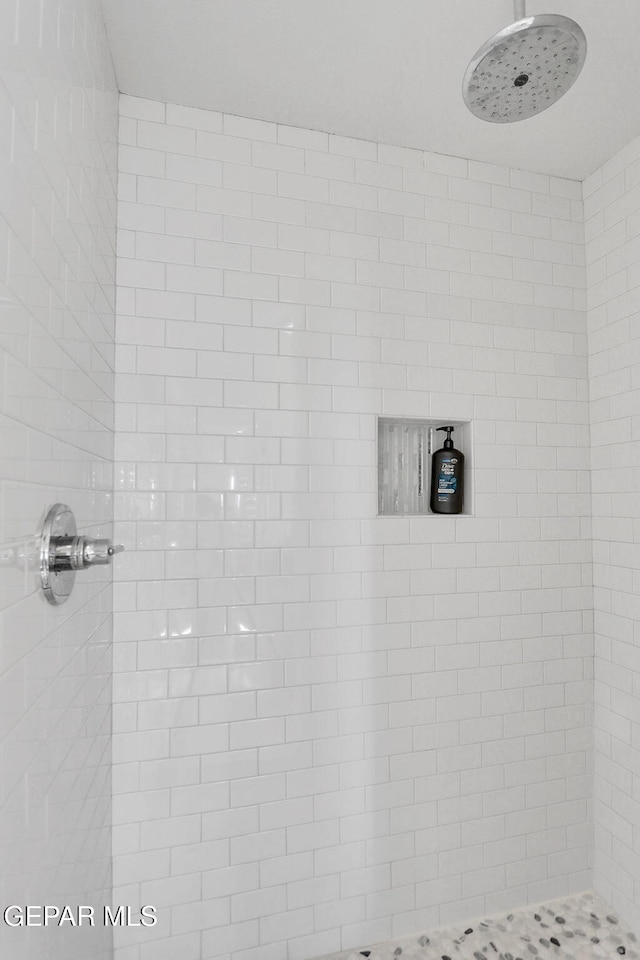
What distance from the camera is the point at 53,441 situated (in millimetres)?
892

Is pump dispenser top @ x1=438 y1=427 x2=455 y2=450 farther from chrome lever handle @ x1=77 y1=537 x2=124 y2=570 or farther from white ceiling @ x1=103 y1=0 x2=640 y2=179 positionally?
chrome lever handle @ x1=77 y1=537 x2=124 y2=570

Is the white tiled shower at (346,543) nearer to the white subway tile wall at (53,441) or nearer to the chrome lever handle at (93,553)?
the white subway tile wall at (53,441)

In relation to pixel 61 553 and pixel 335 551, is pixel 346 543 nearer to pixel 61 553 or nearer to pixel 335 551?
pixel 335 551

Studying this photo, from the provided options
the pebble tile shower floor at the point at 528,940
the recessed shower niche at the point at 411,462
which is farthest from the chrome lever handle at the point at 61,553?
the pebble tile shower floor at the point at 528,940

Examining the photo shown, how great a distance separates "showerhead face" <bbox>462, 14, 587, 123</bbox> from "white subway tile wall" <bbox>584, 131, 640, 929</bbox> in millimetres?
740

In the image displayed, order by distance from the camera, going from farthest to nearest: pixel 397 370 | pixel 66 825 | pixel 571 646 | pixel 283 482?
pixel 571 646 < pixel 397 370 < pixel 283 482 < pixel 66 825

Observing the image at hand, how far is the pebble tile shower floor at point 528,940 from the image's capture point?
1646mm

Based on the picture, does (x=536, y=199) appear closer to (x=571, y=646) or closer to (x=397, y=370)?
(x=397, y=370)

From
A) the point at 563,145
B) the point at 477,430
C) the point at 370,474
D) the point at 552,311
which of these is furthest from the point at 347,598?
the point at 563,145

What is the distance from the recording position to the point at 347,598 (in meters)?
1.72

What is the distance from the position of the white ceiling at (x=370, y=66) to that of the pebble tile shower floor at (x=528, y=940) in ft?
8.13

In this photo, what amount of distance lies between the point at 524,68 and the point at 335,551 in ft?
4.15

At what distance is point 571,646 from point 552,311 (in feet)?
3.83

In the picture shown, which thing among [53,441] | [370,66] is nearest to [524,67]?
[370,66]
